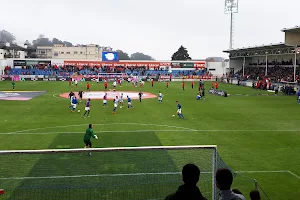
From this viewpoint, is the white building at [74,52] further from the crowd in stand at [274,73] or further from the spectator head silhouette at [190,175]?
the spectator head silhouette at [190,175]

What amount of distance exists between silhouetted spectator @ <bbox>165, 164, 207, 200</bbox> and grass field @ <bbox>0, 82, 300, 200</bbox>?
6370 mm

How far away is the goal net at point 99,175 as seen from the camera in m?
11.2

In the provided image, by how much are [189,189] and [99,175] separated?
8.78 metres

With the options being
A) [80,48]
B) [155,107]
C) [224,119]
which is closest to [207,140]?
[224,119]

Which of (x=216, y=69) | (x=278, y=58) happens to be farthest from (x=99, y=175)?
(x=216, y=69)

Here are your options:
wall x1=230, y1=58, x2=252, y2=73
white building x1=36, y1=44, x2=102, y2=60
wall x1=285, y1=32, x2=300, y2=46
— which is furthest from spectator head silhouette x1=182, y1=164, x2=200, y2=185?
white building x1=36, y1=44, x2=102, y2=60

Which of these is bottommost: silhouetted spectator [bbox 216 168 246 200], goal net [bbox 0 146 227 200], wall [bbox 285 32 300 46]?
goal net [bbox 0 146 227 200]

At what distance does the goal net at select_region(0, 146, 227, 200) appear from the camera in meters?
11.2

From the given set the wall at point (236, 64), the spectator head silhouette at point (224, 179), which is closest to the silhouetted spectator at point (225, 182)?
the spectator head silhouette at point (224, 179)

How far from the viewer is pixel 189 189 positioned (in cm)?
468

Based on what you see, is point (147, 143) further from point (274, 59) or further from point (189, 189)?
point (274, 59)

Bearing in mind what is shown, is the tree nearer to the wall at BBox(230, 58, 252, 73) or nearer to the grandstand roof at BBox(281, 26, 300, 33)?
the wall at BBox(230, 58, 252, 73)

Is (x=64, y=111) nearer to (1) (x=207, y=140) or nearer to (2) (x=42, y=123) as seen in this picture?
(2) (x=42, y=123)

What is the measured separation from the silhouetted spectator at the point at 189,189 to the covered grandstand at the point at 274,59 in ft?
167
